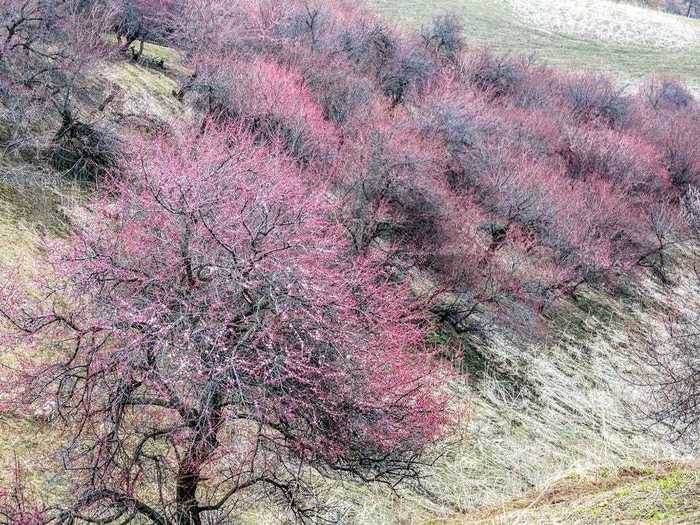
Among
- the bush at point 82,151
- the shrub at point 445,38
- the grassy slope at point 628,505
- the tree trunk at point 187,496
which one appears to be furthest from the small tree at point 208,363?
the shrub at point 445,38

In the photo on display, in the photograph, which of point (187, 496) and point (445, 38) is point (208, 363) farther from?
point (445, 38)

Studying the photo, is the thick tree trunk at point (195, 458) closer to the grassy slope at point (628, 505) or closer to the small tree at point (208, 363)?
the small tree at point (208, 363)

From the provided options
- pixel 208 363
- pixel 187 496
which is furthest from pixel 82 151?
pixel 208 363

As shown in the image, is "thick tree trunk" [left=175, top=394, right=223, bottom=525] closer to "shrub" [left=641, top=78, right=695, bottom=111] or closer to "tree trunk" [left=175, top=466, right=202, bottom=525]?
"tree trunk" [left=175, top=466, right=202, bottom=525]

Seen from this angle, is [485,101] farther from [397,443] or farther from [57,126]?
[397,443]

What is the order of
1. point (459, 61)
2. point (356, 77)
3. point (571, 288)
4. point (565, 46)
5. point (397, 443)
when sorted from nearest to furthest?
point (397, 443), point (571, 288), point (356, 77), point (459, 61), point (565, 46)

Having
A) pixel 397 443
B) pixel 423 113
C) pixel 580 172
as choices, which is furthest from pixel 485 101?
pixel 397 443
